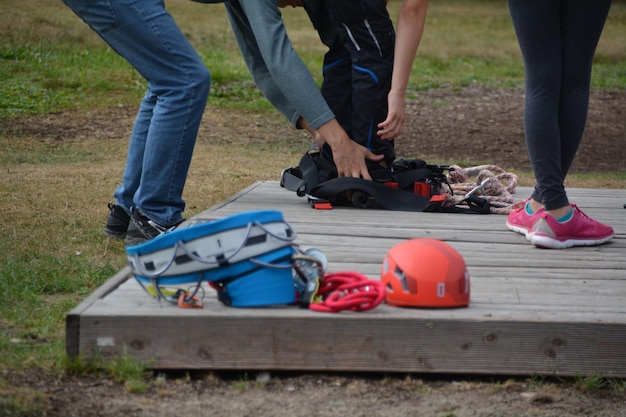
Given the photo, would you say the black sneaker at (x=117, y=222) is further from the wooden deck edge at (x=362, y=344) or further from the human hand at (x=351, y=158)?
the wooden deck edge at (x=362, y=344)

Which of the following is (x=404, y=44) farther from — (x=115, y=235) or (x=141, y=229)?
(x=115, y=235)

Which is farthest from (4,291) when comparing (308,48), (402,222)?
(308,48)

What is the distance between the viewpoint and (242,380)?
9.97 feet

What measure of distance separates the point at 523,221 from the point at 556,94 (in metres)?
0.68

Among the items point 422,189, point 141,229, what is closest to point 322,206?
point 422,189

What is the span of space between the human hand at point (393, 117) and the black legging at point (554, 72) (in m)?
0.76

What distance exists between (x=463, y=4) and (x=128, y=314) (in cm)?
3415

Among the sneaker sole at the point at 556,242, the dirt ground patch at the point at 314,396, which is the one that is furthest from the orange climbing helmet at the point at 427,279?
the sneaker sole at the point at 556,242

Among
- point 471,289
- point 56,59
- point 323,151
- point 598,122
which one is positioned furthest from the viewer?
point 56,59

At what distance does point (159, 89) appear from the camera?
4.52 m

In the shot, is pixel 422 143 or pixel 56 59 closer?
pixel 422 143

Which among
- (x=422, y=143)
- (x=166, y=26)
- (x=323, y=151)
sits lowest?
(x=422, y=143)

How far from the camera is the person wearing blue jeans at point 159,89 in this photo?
4.39 m

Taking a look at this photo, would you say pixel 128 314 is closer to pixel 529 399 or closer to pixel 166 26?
pixel 529 399
